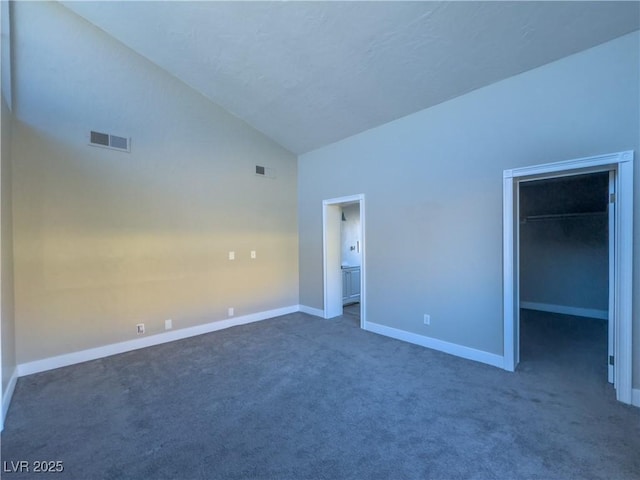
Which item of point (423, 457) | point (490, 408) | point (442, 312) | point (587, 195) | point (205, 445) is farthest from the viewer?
point (587, 195)

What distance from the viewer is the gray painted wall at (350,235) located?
6990mm

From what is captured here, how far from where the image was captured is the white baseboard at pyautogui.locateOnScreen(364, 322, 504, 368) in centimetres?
319

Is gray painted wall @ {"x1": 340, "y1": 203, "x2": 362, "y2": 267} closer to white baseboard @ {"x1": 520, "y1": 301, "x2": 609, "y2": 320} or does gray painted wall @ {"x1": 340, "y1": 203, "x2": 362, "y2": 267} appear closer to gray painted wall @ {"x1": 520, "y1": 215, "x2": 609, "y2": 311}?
gray painted wall @ {"x1": 520, "y1": 215, "x2": 609, "y2": 311}

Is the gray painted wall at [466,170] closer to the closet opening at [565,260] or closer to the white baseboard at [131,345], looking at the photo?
the closet opening at [565,260]

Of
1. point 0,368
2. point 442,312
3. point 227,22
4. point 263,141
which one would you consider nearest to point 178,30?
point 227,22

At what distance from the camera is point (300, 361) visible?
132 inches

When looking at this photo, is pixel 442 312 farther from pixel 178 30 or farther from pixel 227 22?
pixel 178 30

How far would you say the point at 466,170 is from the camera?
3.37m

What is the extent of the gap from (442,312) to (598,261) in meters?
4.10

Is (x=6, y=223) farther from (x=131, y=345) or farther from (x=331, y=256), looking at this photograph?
(x=331, y=256)

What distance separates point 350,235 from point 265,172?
2.88 metres

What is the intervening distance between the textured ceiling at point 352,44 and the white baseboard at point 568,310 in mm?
4939

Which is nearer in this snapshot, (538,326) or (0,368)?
(0,368)

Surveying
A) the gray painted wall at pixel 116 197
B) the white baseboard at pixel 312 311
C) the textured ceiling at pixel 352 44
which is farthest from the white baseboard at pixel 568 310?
the gray painted wall at pixel 116 197
